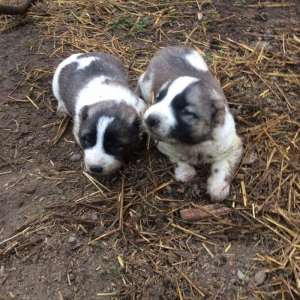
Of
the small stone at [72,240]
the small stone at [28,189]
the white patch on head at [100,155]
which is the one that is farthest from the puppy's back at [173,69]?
→ the small stone at [72,240]

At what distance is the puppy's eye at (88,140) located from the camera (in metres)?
5.38

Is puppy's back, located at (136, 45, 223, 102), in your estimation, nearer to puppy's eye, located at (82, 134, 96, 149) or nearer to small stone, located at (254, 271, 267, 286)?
puppy's eye, located at (82, 134, 96, 149)

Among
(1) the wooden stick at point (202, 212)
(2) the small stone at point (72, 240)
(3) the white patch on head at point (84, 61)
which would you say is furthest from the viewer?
(3) the white patch on head at point (84, 61)

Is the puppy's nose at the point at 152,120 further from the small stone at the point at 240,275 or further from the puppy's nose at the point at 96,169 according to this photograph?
the small stone at the point at 240,275

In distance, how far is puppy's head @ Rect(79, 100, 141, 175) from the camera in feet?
17.4

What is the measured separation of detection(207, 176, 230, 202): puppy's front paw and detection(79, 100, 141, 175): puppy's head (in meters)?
1.08

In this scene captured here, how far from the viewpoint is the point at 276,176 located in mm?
Result: 5504

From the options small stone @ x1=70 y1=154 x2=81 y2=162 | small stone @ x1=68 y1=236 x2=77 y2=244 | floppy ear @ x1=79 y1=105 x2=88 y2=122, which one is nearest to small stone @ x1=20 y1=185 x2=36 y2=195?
small stone @ x1=70 y1=154 x2=81 y2=162

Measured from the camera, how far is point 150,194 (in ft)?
17.7

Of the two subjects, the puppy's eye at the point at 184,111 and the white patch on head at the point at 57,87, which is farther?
the white patch on head at the point at 57,87

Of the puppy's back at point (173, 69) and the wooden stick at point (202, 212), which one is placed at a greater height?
the puppy's back at point (173, 69)

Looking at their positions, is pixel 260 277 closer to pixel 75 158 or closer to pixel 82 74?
pixel 75 158

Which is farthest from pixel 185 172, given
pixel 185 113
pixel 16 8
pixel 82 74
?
pixel 16 8

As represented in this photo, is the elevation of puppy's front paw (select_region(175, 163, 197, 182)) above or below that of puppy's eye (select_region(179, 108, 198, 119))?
below
